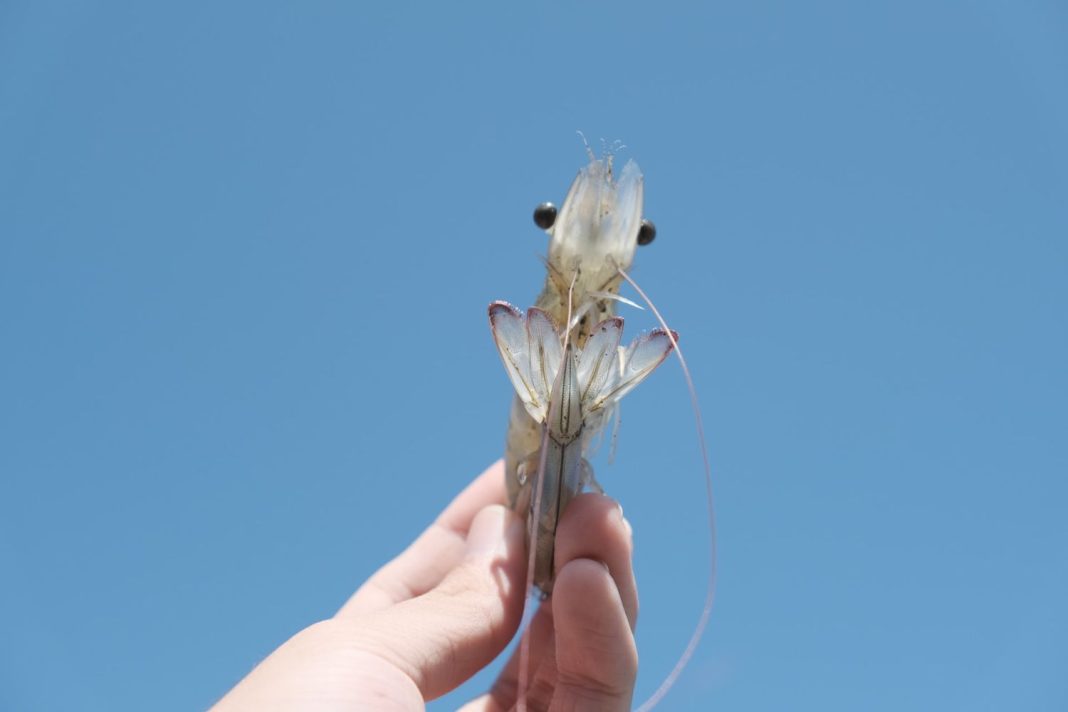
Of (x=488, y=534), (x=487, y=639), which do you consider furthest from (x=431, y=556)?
(x=487, y=639)

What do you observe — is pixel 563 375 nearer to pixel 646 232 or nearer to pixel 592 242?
pixel 592 242

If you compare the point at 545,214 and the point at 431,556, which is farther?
the point at 431,556

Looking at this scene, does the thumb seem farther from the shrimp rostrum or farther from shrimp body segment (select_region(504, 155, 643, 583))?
shrimp body segment (select_region(504, 155, 643, 583))

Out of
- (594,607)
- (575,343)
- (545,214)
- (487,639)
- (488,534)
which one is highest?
(545,214)

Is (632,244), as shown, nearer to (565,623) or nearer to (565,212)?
(565,212)

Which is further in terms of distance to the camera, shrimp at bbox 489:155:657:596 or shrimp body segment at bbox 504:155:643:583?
shrimp body segment at bbox 504:155:643:583

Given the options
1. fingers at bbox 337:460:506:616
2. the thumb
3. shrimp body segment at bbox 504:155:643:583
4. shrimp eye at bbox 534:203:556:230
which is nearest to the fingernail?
the thumb

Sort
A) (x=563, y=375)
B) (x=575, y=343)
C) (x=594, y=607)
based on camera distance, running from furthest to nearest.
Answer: (x=575, y=343) → (x=563, y=375) → (x=594, y=607)
